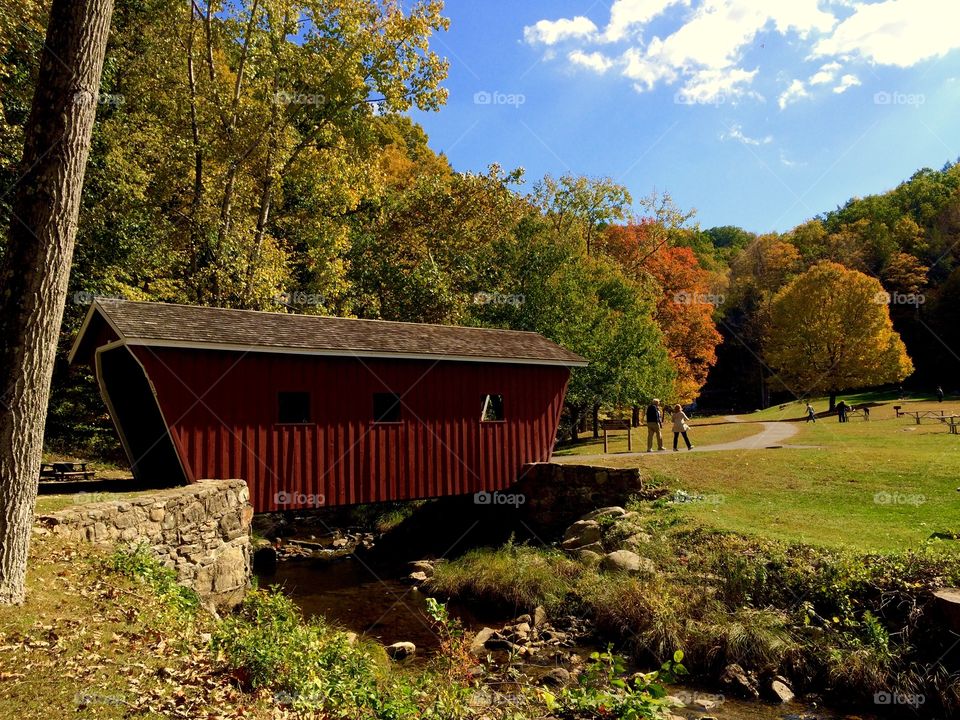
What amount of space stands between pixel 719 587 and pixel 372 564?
Result: 8.69 m

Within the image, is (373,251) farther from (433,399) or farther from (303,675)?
(303,675)

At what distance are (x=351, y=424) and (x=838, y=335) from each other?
33.9 meters

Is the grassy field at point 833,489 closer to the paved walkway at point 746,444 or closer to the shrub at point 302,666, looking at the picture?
the paved walkway at point 746,444

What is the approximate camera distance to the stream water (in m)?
7.52

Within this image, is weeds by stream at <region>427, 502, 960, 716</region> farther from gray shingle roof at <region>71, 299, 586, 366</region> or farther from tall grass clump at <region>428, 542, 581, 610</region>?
gray shingle roof at <region>71, 299, 586, 366</region>

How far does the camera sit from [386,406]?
49.2ft

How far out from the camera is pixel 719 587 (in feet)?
32.7

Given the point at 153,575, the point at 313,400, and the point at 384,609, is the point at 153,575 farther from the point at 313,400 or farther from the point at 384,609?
the point at 313,400

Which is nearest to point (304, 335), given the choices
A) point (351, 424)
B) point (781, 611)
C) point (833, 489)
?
point (351, 424)

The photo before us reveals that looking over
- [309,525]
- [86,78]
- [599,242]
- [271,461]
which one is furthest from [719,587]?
[599,242]

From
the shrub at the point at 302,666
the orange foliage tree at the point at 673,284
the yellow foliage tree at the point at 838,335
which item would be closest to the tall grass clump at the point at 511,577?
the shrub at the point at 302,666

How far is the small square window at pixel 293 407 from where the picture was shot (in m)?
13.9

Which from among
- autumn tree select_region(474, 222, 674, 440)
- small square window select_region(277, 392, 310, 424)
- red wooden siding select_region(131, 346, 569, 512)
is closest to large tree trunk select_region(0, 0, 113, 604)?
red wooden siding select_region(131, 346, 569, 512)

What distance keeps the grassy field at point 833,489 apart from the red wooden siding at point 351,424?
292 cm
